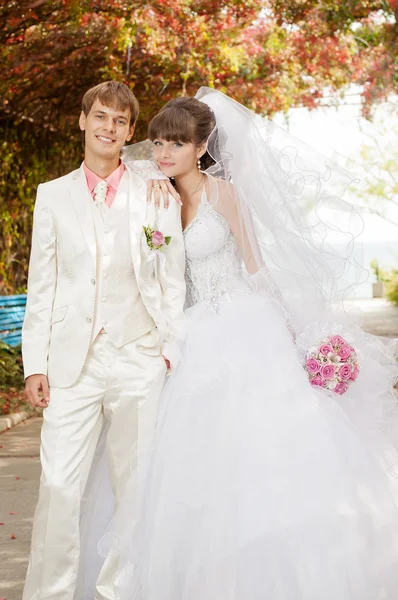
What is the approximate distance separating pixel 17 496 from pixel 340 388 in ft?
9.22

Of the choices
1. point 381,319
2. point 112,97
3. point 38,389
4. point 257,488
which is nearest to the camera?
point 257,488

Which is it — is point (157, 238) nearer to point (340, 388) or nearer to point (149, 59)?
point (340, 388)

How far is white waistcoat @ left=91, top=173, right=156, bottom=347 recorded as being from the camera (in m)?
3.55

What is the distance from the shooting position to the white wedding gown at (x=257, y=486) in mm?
3082

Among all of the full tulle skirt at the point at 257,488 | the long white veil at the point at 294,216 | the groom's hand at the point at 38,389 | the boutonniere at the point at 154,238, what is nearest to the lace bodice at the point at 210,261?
the long white veil at the point at 294,216

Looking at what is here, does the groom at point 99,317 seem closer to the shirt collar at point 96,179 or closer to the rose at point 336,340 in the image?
the shirt collar at point 96,179

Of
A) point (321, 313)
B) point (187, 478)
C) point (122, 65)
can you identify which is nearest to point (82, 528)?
point (187, 478)

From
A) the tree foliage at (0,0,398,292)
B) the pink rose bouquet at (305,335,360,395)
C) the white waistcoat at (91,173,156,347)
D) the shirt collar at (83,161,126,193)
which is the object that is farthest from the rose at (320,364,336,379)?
the tree foliage at (0,0,398,292)

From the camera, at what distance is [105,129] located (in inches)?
142

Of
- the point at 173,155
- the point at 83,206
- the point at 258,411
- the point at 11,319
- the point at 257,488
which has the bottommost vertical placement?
the point at 11,319

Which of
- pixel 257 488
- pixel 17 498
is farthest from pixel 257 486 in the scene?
pixel 17 498

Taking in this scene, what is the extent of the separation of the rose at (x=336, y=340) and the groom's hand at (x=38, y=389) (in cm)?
120

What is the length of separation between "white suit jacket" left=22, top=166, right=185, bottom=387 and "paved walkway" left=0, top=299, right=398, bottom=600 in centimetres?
102

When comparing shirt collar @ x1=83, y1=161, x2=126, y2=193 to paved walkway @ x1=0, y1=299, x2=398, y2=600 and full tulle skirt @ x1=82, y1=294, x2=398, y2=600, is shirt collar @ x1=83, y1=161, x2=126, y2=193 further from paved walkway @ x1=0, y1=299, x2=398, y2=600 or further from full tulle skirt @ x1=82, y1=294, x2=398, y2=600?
paved walkway @ x1=0, y1=299, x2=398, y2=600
